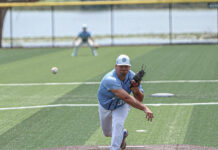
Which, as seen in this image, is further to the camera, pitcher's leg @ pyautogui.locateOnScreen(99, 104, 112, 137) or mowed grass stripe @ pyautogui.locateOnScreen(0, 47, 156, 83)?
mowed grass stripe @ pyautogui.locateOnScreen(0, 47, 156, 83)

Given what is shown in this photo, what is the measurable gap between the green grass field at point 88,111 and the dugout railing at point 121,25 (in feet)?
49.5

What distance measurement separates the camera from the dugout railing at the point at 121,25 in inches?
1516

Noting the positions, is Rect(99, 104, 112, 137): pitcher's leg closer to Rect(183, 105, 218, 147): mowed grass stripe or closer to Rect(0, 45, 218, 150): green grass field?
Rect(0, 45, 218, 150): green grass field

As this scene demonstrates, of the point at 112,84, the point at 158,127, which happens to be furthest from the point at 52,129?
the point at 112,84

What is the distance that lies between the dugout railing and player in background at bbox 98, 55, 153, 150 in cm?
2726

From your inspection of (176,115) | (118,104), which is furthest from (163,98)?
(118,104)

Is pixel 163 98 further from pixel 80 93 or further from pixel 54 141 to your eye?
pixel 54 141

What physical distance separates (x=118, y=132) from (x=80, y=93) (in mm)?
7281

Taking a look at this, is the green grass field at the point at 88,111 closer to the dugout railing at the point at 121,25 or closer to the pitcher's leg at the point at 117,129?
the pitcher's leg at the point at 117,129

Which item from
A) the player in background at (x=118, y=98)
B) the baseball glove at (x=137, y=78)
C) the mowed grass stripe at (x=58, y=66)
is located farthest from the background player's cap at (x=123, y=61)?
the mowed grass stripe at (x=58, y=66)

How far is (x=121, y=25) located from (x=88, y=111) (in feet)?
227

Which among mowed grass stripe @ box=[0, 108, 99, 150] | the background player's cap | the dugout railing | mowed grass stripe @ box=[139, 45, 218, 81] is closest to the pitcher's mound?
mowed grass stripe @ box=[0, 108, 99, 150]

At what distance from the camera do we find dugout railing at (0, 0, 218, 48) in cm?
3850

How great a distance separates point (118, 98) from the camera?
8.77m
